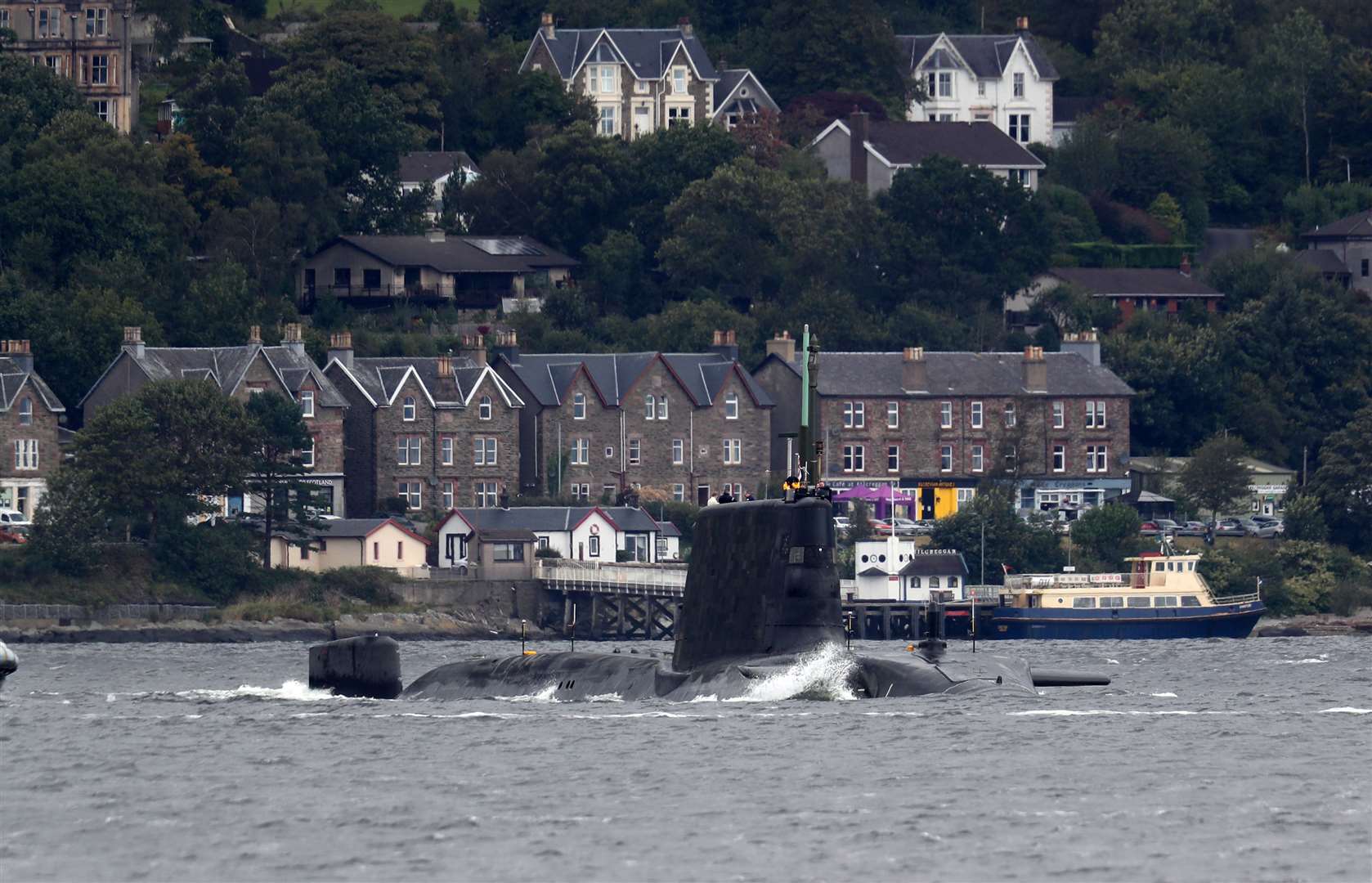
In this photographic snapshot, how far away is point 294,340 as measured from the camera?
11481 centimetres

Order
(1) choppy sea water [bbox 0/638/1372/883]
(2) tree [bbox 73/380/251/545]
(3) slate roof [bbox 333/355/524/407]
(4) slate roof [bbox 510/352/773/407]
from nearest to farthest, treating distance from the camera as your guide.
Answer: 1. (1) choppy sea water [bbox 0/638/1372/883]
2. (2) tree [bbox 73/380/251/545]
3. (3) slate roof [bbox 333/355/524/407]
4. (4) slate roof [bbox 510/352/773/407]

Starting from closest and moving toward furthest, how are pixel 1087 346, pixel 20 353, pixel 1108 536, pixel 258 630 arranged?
pixel 258 630 → pixel 20 353 → pixel 1108 536 → pixel 1087 346

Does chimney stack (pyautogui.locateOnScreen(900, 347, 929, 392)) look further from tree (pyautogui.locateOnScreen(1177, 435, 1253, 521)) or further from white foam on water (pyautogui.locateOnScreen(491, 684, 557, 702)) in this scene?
white foam on water (pyautogui.locateOnScreen(491, 684, 557, 702))

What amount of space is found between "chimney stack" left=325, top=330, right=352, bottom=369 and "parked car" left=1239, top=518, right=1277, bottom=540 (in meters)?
34.2

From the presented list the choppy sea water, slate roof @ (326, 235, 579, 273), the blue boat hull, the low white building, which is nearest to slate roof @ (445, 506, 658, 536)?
the low white building

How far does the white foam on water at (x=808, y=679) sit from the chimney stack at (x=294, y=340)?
64222mm

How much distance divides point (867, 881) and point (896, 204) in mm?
99510

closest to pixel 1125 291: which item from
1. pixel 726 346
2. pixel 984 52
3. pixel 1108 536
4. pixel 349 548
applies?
pixel 726 346

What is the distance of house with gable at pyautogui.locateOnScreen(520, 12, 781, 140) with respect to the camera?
155 metres

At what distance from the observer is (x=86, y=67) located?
14575 centimetres

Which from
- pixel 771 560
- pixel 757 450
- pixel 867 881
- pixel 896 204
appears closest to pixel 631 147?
pixel 896 204

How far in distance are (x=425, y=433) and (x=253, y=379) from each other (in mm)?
7710

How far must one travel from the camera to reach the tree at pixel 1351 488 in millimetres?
116750

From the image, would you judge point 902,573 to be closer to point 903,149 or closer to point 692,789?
point 903,149
